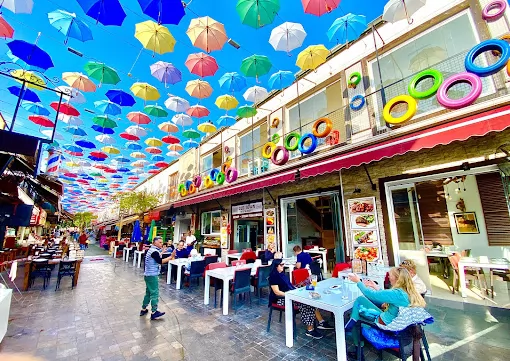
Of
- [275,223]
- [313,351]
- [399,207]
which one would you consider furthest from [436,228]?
[313,351]

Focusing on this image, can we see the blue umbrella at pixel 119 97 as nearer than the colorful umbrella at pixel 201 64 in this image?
No

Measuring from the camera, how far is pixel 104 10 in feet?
17.4

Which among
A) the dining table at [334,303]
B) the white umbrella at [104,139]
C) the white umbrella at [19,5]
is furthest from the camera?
the white umbrella at [104,139]

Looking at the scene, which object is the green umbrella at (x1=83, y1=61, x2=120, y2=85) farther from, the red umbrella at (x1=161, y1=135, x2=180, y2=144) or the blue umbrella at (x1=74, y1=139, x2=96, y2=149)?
the blue umbrella at (x1=74, y1=139, x2=96, y2=149)

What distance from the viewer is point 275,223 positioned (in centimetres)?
1034

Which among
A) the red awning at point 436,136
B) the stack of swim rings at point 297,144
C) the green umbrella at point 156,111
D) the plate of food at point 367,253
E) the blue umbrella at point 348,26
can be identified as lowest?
the plate of food at point 367,253

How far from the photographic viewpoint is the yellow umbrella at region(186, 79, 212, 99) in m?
9.06

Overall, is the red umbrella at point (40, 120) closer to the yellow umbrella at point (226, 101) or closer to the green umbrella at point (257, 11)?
the yellow umbrella at point (226, 101)

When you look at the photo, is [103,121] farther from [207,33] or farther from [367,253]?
[367,253]

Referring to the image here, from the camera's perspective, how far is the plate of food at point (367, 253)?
22.3ft

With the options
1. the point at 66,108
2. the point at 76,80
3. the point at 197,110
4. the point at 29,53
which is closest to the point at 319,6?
the point at 197,110

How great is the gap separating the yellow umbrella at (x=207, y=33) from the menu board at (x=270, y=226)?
724 centimetres

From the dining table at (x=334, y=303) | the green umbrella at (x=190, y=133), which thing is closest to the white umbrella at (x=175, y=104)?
the green umbrella at (x=190, y=133)

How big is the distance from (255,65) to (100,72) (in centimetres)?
563
